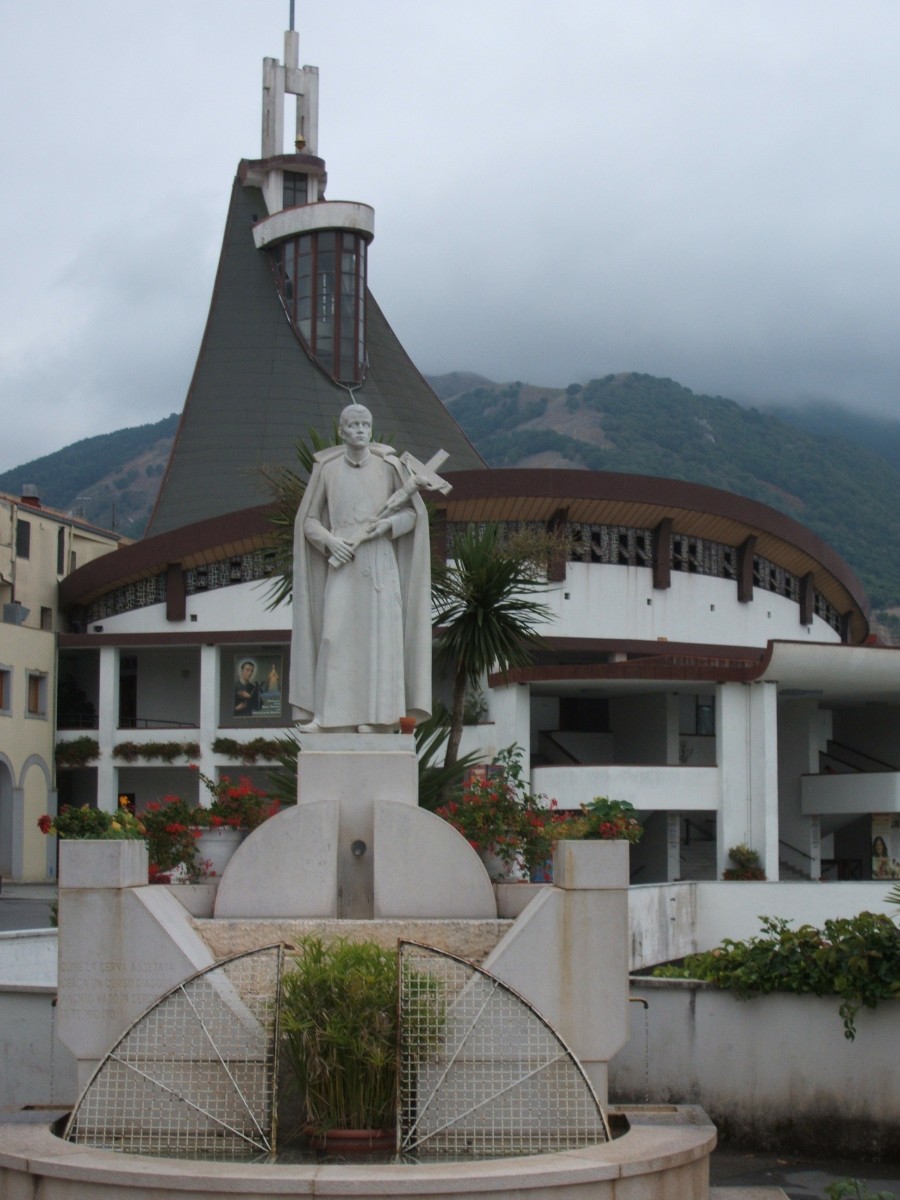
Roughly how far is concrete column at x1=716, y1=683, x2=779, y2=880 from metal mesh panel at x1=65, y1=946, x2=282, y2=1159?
2623cm

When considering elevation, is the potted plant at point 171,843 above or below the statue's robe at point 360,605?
below

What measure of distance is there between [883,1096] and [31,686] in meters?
35.9

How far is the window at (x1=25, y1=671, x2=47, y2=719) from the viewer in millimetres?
43406

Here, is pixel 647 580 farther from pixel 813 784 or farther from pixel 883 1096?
pixel 883 1096

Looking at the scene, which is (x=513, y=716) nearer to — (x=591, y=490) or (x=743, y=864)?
(x=743, y=864)

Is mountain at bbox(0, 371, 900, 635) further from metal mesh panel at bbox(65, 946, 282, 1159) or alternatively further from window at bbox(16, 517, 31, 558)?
metal mesh panel at bbox(65, 946, 282, 1159)

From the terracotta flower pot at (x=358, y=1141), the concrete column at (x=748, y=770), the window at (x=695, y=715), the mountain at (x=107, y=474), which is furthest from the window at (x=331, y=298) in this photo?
the mountain at (x=107, y=474)

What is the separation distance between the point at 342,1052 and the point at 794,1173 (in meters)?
3.91

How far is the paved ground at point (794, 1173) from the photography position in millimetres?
9945

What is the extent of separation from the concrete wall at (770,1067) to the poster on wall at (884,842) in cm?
2546

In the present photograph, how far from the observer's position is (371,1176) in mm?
6965

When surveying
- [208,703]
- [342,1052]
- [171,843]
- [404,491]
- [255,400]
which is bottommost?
[342,1052]

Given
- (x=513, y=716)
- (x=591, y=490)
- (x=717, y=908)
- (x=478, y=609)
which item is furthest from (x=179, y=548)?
(x=478, y=609)

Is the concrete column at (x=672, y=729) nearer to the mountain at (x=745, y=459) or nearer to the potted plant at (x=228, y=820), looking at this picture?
the potted plant at (x=228, y=820)
